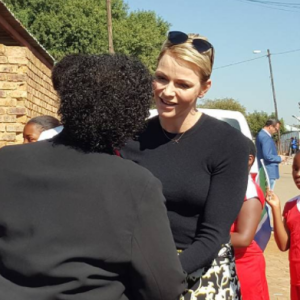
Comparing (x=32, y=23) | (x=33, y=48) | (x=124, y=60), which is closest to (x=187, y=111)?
(x=124, y=60)

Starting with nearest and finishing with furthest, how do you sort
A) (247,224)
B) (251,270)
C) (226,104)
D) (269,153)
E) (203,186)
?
(203,186)
(247,224)
(251,270)
(269,153)
(226,104)

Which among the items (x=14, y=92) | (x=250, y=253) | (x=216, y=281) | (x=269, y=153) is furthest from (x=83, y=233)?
(x=269, y=153)

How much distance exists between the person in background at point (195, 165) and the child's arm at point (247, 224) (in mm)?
564

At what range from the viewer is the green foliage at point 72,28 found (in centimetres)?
3625

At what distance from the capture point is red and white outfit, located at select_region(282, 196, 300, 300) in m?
3.51

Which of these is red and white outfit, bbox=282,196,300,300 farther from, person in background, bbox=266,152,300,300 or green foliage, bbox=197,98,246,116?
green foliage, bbox=197,98,246,116

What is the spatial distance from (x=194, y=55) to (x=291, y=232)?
1.72 metres

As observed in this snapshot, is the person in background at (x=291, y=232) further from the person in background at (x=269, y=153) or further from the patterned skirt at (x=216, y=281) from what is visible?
the person in background at (x=269, y=153)

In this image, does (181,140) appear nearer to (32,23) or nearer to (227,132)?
(227,132)

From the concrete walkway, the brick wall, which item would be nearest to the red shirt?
the concrete walkway

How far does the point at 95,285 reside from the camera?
5.86ft

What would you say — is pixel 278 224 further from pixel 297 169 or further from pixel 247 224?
pixel 247 224

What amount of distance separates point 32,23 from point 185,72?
36.4m

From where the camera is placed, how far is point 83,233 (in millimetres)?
1771
